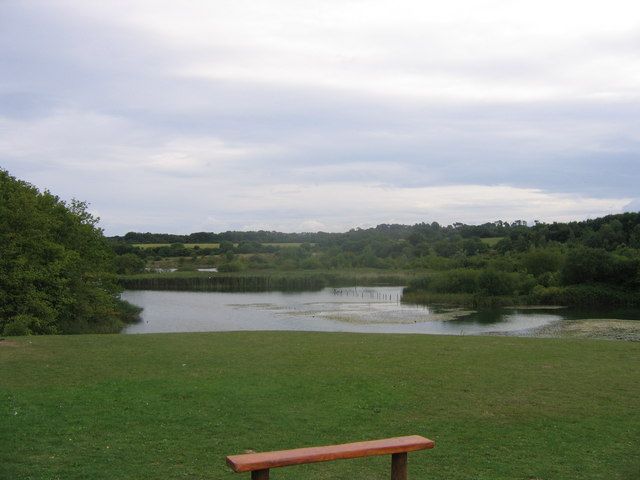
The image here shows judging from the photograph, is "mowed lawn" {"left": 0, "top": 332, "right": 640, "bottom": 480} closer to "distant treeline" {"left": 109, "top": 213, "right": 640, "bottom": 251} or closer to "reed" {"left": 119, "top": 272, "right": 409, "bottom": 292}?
"reed" {"left": 119, "top": 272, "right": 409, "bottom": 292}

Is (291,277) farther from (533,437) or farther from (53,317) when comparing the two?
(533,437)

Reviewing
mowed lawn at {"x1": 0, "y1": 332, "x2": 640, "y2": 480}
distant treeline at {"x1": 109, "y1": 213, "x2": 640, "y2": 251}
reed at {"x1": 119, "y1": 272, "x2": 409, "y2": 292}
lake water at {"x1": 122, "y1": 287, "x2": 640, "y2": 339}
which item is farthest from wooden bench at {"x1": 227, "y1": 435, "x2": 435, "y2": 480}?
distant treeline at {"x1": 109, "y1": 213, "x2": 640, "y2": 251}

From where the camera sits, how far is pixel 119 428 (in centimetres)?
966

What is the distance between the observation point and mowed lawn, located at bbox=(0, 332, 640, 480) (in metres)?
8.27

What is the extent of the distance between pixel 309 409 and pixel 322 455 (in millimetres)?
5166

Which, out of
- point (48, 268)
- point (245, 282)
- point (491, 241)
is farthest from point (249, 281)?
point (491, 241)

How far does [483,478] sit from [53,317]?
28380 millimetres

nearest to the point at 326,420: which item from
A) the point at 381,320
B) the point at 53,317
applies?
the point at 53,317

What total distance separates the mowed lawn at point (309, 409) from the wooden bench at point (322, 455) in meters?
1.72

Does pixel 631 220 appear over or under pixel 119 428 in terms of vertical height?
over

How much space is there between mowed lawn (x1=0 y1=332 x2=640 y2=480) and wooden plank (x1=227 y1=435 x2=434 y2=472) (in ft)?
6.06

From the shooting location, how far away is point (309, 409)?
1096 cm

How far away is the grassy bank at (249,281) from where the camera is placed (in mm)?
97312

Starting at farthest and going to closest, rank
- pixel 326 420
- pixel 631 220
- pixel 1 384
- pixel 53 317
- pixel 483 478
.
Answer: pixel 631 220 < pixel 53 317 < pixel 1 384 < pixel 326 420 < pixel 483 478
